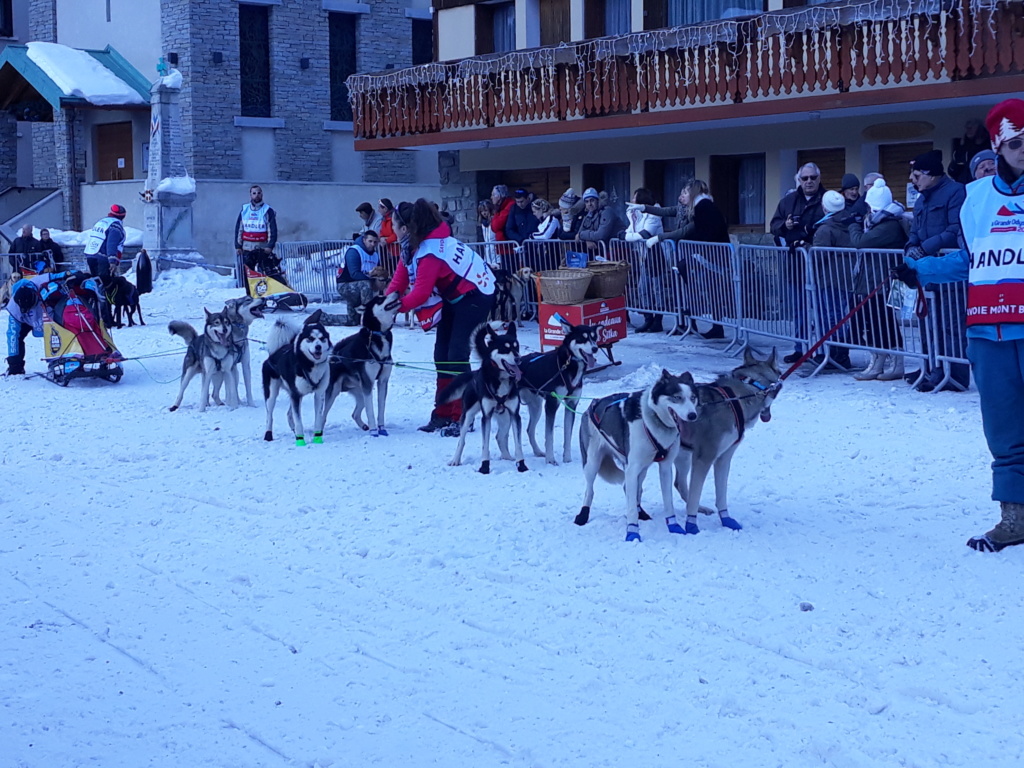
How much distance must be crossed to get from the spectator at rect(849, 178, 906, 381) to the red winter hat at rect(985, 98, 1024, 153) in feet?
15.5

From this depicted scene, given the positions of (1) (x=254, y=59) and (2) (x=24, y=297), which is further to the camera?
(1) (x=254, y=59)

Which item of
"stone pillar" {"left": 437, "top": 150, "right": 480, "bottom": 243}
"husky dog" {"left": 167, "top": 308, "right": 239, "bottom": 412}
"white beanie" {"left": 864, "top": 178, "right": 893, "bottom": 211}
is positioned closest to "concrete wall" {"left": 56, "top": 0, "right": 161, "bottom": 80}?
"stone pillar" {"left": 437, "top": 150, "right": 480, "bottom": 243}

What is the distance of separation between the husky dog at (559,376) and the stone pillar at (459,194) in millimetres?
14890

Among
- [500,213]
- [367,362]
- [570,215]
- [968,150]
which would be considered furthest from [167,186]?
[367,362]

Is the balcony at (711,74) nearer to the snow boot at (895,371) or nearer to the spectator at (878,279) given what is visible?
the spectator at (878,279)

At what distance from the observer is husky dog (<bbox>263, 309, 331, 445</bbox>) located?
29.6ft

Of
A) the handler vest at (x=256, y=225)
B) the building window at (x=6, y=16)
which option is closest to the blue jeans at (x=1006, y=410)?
the handler vest at (x=256, y=225)

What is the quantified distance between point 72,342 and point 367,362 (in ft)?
15.2

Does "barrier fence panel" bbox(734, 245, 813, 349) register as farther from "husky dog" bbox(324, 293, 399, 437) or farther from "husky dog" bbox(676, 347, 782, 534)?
"husky dog" bbox(676, 347, 782, 534)

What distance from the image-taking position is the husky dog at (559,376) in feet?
25.9

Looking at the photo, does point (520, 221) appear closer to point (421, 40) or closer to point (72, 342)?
point (72, 342)

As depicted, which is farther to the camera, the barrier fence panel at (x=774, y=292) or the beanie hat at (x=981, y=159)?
the barrier fence panel at (x=774, y=292)

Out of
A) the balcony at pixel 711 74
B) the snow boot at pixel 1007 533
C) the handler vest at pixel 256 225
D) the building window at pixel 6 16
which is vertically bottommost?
the snow boot at pixel 1007 533

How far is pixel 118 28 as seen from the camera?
2998 cm
